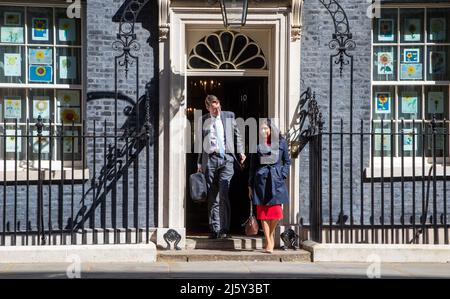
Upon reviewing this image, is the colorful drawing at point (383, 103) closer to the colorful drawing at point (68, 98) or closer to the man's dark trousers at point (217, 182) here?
the man's dark trousers at point (217, 182)

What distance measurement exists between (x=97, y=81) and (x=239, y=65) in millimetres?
2025

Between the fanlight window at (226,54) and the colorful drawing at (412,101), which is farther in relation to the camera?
the colorful drawing at (412,101)

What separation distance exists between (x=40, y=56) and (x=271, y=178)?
11.9 feet

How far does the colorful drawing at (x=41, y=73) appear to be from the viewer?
13.1m

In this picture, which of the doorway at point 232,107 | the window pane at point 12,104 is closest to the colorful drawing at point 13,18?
the window pane at point 12,104

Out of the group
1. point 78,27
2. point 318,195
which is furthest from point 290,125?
point 78,27

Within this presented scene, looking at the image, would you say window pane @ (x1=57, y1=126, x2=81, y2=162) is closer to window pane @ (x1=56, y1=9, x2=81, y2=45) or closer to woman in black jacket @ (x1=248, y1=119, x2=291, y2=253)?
window pane @ (x1=56, y1=9, x2=81, y2=45)

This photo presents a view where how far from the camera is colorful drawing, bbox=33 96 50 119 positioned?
13.1m

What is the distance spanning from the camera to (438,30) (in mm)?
13484

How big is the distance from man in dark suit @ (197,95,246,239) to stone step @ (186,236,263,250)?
0.13m

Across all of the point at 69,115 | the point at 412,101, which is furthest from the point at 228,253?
the point at 412,101

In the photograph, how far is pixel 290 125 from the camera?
13.0 metres

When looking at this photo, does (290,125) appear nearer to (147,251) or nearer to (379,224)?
(379,224)

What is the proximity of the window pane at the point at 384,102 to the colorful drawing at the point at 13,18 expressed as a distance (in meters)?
5.07
